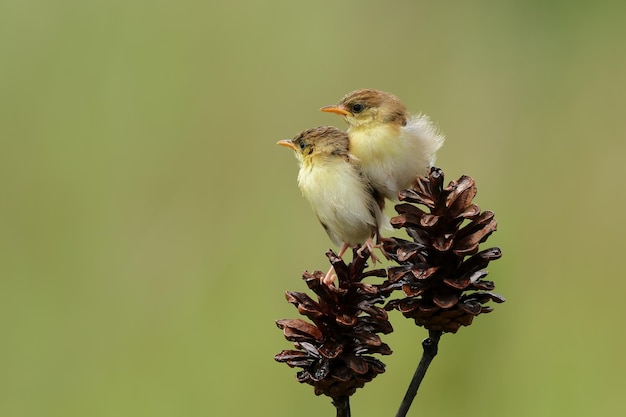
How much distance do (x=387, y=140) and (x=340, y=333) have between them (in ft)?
0.50

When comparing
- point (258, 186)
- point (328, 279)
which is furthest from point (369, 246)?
point (258, 186)

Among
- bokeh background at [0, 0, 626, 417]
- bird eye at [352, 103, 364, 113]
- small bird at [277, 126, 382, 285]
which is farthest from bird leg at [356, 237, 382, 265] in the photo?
bokeh background at [0, 0, 626, 417]

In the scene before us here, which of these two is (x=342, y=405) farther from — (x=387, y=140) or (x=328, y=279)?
(x=387, y=140)

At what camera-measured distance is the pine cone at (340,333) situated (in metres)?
0.52

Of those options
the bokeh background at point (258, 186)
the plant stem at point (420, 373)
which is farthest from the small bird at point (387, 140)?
the bokeh background at point (258, 186)

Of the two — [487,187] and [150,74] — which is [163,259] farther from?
[487,187]

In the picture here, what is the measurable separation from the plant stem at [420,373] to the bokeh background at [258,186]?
912mm

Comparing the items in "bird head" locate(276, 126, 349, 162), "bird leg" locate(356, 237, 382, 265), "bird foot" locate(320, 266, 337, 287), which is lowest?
"bird foot" locate(320, 266, 337, 287)

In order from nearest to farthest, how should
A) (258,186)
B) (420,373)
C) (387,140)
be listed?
(420,373) → (387,140) → (258,186)

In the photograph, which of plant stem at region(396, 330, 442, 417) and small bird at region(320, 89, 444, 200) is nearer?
plant stem at region(396, 330, 442, 417)

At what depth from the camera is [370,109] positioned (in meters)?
0.63

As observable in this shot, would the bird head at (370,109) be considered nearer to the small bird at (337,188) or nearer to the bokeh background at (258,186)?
the small bird at (337,188)

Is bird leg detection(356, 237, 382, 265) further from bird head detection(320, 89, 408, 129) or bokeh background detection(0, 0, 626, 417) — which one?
bokeh background detection(0, 0, 626, 417)

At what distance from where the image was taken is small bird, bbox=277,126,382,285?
23.5 inches
